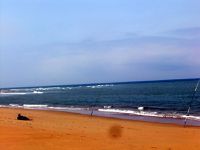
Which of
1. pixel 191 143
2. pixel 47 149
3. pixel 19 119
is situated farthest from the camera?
pixel 19 119

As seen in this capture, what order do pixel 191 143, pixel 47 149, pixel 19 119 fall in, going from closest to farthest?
pixel 47 149
pixel 191 143
pixel 19 119

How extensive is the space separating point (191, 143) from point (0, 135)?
672 cm

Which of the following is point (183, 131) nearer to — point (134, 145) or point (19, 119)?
point (134, 145)

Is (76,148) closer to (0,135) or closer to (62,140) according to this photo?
(62,140)

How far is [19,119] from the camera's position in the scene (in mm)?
23344

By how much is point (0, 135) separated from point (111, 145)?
4217mm

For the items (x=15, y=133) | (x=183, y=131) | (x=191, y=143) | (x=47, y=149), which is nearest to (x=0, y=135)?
(x=15, y=133)

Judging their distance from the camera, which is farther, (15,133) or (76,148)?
(15,133)

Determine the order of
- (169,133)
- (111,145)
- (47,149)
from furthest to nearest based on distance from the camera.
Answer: (169,133) < (111,145) < (47,149)

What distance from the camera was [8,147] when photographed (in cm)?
1213

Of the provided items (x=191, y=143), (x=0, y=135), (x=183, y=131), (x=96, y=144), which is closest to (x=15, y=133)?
(x=0, y=135)

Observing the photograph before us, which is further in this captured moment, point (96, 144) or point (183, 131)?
point (183, 131)

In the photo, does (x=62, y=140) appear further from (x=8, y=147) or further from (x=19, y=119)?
(x=19, y=119)

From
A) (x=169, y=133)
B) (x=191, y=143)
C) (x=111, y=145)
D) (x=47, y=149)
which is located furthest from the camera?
(x=169, y=133)
